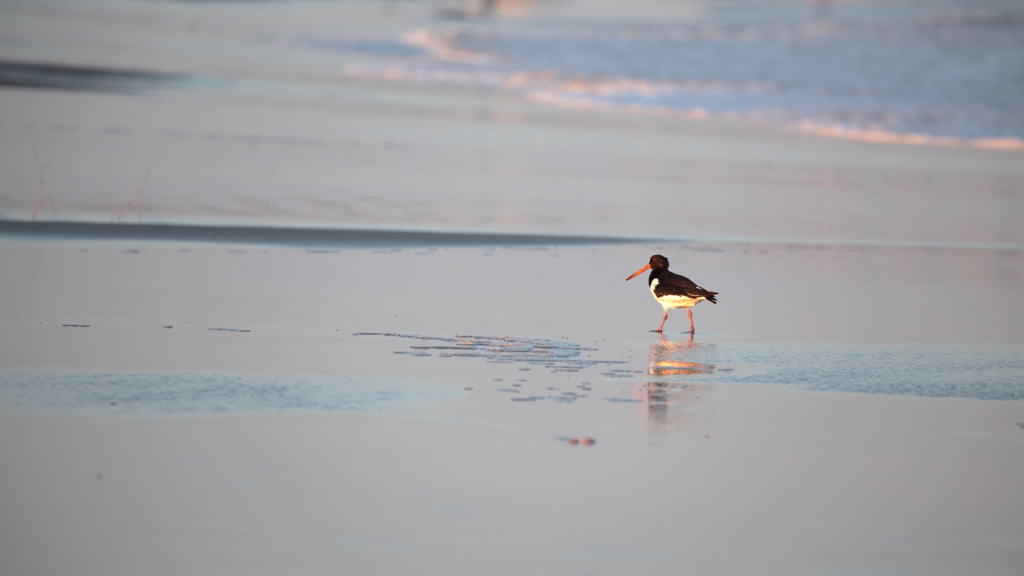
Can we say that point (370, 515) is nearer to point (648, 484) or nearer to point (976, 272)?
point (648, 484)

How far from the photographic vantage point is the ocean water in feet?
78.4

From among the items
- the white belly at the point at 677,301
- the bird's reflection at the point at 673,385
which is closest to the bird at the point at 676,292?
the white belly at the point at 677,301

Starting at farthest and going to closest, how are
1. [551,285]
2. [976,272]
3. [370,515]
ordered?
[976,272], [551,285], [370,515]

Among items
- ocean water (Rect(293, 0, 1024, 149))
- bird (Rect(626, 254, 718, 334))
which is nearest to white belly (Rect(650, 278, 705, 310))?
bird (Rect(626, 254, 718, 334))

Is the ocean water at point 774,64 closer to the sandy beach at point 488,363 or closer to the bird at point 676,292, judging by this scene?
the sandy beach at point 488,363

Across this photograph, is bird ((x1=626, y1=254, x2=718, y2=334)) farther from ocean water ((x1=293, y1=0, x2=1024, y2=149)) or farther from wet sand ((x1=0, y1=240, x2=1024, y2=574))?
ocean water ((x1=293, y1=0, x2=1024, y2=149))

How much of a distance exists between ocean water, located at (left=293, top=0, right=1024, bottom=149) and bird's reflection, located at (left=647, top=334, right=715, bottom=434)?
15351mm

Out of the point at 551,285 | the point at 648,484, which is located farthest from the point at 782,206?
the point at 648,484

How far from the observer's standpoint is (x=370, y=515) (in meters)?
4.34

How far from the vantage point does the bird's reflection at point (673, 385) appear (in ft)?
18.5

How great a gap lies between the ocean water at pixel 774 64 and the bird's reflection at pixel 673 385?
1535 centimetres

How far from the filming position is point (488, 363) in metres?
6.59

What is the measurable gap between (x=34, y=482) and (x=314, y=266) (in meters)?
4.94

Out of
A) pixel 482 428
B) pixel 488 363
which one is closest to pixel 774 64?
pixel 488 363
